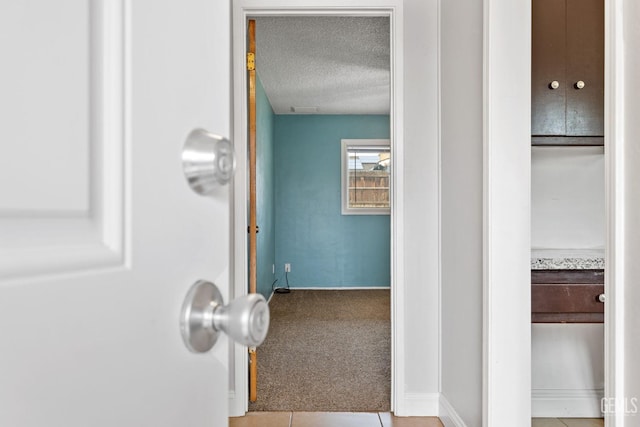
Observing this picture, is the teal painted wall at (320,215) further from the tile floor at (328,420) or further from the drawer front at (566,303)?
the drawer front at (566,303)

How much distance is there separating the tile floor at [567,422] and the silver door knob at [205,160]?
2197 millimetres

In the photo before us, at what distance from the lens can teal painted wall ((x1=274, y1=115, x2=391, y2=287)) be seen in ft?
19.3

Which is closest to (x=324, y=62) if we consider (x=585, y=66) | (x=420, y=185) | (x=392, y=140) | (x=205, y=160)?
(x=392, y=140)

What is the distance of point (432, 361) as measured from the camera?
2090 mm

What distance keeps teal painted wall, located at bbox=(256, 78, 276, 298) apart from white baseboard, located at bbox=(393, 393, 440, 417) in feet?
7.71

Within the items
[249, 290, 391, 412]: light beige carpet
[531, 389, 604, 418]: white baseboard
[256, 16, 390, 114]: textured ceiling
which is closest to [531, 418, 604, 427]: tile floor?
[531, 389, 604, 418]: white baseboard

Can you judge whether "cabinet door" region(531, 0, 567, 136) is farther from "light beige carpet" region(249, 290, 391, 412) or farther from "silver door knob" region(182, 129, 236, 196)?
"silver door knob" region(182, 129, 236, 196)

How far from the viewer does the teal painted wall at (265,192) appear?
14.4ft

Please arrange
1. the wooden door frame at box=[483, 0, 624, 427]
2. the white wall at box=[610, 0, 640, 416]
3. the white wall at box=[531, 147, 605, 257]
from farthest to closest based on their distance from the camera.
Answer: the white wall at box=[531, 147, 605, 257], the wooden door frame at box=[483, 0, 624, 427], the white wall at box=[610, 0, 640, 416]

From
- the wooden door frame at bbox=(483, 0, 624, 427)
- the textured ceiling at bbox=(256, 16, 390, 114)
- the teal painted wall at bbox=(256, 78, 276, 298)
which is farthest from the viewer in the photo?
the teal painted wall at bbox=(256, 78, 276, 298)

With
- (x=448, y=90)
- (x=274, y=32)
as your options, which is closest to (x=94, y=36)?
(x=448, y=90)

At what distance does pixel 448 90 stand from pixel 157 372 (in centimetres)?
188

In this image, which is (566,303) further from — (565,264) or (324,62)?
(324,62)

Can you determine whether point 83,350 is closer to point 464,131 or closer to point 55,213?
point 55,213
